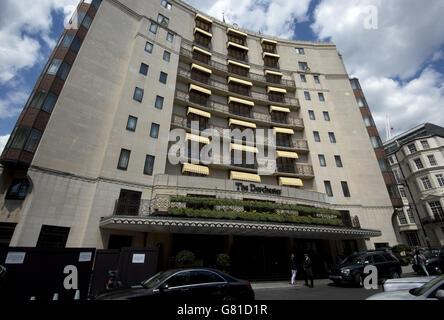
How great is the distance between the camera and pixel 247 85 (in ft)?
93.9

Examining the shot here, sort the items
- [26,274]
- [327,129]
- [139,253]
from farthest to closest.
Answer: [327,129] → [139,253] → [26,274]

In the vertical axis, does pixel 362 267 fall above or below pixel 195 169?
below

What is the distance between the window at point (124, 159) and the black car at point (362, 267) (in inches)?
675

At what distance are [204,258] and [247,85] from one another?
22488 millimetres

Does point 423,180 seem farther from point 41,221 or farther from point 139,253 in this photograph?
point 41,221

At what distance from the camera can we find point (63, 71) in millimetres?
18078

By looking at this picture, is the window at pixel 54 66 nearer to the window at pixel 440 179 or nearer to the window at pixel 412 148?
the window at pixel 440 179

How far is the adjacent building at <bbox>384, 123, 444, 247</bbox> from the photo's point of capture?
35.9 meters

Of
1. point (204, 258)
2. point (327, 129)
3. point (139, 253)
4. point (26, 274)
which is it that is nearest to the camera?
point (26, 274)

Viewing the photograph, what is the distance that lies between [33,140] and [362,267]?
23.7m

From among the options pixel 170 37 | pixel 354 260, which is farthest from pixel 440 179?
pixel 170 37

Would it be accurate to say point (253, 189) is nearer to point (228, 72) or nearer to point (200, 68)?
point (200, 68)

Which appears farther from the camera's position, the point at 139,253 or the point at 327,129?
the point at 327,129
